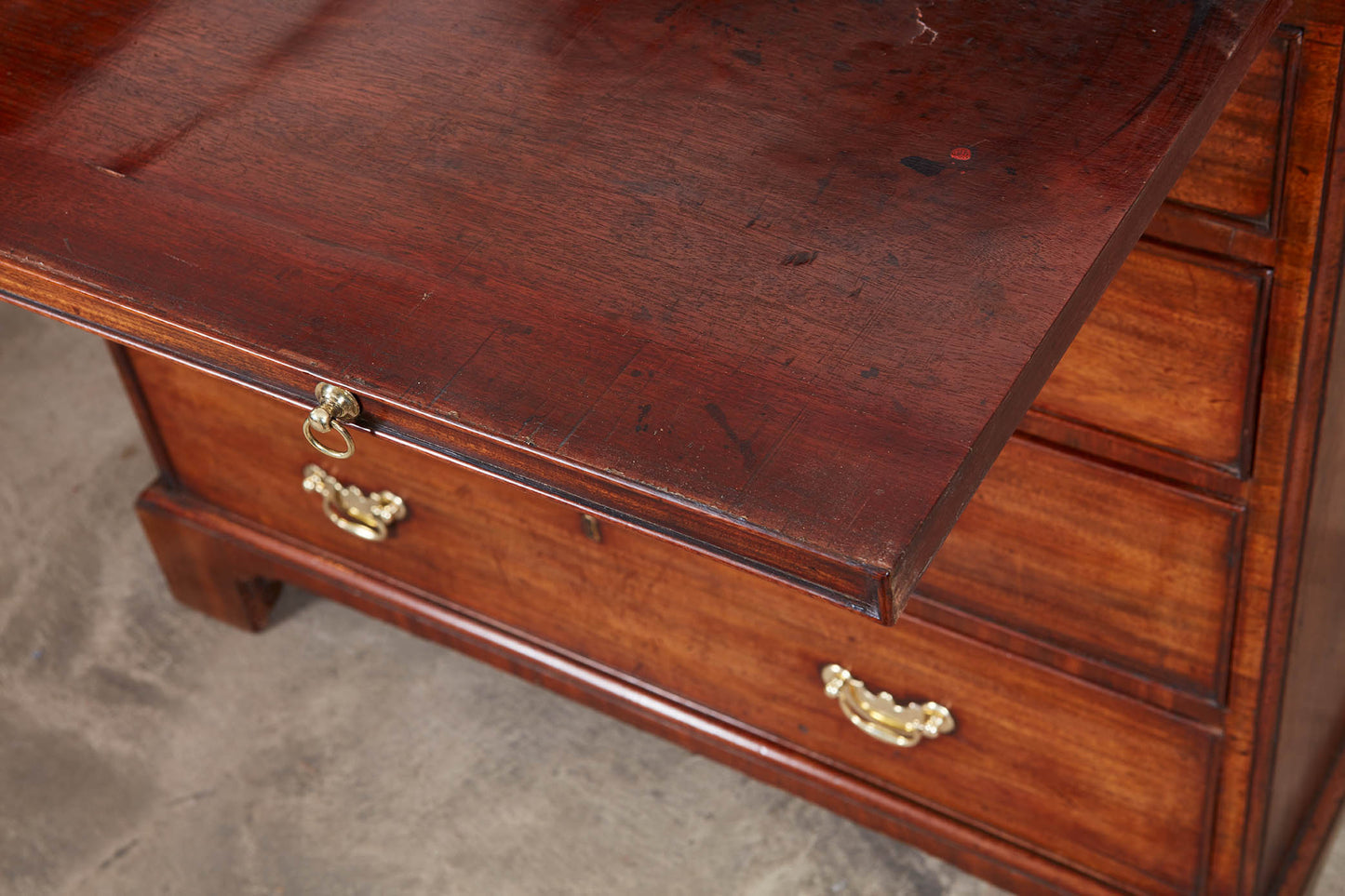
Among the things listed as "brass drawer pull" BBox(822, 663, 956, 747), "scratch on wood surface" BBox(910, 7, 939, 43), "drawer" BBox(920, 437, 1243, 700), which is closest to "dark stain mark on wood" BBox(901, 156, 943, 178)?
"scratch on wood surface" BBox(910, 7, 939, 43)

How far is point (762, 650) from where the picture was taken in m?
1.24

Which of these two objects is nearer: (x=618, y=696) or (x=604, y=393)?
(x=604, y=393)

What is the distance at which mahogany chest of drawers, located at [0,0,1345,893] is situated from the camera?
24.4 inches

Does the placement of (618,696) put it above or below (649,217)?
below

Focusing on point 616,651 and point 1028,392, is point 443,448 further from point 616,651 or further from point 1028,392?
point 616,651

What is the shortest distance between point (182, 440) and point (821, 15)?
0.91 m

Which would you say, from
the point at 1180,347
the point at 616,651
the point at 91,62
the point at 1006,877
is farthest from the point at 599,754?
the point at 91,62

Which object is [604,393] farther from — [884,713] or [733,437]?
[884,713]

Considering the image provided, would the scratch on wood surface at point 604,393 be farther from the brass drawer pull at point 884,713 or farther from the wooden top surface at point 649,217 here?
the brass drawer pull at point 884,713

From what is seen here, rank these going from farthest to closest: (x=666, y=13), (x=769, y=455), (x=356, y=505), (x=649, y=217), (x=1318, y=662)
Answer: (x=356, y=505) → (x=1318, y=662) → (x=666, y=13) → (x=649, y=217) → (x=769, y=455)

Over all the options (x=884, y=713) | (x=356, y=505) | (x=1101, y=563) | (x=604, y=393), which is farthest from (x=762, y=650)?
(x=604, y=393)

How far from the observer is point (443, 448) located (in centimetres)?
64

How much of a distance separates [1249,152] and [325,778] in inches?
43.7

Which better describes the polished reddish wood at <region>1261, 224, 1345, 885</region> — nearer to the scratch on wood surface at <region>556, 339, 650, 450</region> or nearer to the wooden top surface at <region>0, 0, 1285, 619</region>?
the wooden top surface at <region>0, 0, 1285, 619</region>
